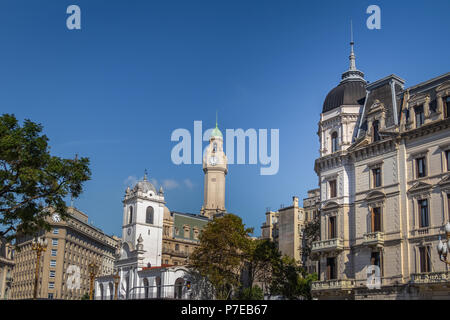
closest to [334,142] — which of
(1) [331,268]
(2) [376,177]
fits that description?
(2) [376,177]

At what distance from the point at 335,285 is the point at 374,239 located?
5.30 metres

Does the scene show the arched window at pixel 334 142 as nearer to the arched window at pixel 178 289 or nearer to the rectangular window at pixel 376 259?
the rectangular window at pixel 376 259

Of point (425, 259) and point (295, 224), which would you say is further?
point (295, 224)

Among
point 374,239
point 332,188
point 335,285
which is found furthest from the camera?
point 332,188

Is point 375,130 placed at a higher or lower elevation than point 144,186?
lower

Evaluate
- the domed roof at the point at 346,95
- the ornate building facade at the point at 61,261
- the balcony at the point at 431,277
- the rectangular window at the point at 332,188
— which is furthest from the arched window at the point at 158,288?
the balcony at the point at 431,277

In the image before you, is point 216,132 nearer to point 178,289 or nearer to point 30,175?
point 178,289

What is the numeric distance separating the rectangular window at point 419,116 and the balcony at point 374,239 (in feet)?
30.9

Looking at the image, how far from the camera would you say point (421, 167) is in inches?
1705

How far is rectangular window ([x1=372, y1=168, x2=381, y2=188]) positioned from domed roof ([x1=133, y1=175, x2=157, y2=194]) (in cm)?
4963

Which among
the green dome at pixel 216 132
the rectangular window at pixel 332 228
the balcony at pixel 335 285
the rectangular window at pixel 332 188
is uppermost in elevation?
the green dome at pixel 216 132

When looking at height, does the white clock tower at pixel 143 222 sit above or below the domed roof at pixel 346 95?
below

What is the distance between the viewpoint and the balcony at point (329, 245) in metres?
46.7

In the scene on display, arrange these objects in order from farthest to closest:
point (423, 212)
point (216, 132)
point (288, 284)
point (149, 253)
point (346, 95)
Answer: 1. point (216, 132)
2. point (149, 253)
3. point (288, 284)
4. point (346, 95)
5. point (423, 212)
